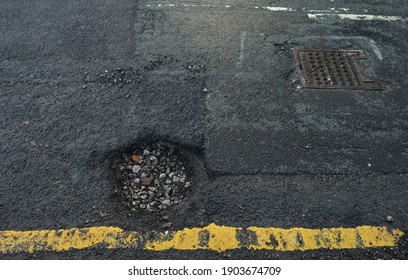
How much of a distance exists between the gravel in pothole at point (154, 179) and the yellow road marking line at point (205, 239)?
299mm

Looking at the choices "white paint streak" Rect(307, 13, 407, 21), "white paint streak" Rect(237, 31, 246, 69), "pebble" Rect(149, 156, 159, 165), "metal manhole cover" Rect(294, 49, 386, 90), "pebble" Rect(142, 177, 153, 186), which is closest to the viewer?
"pebble" Rect(142, 177, 153, 186)

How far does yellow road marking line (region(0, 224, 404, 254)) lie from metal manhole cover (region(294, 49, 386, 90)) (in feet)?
5.58

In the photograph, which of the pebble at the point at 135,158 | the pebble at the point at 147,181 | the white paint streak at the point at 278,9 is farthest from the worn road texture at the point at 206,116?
the pebble at the point at 147,181

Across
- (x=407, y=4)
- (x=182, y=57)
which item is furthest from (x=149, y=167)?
(x=407, y=4)

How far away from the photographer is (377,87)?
3922mm

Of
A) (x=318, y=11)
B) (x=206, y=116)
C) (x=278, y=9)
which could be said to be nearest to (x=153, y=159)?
(x=206, y=116)

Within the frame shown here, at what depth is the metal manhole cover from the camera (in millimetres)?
3945

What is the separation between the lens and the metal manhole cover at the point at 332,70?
395 centimetres

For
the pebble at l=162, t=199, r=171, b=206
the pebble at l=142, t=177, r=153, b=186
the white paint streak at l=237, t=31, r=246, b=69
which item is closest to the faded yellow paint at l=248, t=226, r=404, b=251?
the pebble at l=162, t=199, r=171, b=206

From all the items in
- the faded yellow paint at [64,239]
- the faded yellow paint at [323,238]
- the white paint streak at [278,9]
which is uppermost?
the white paint streak at [278,9]

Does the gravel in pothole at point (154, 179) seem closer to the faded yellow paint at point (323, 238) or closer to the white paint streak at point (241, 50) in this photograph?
the faded yellow paint at point (323, 238)

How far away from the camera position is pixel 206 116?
3.59 metres

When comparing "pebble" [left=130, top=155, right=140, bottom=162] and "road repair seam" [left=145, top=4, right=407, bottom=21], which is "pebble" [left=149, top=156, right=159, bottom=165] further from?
"road repair seam" [left=145, top=4, right=407, bottom=21]

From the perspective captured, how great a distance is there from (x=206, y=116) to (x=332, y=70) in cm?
158
